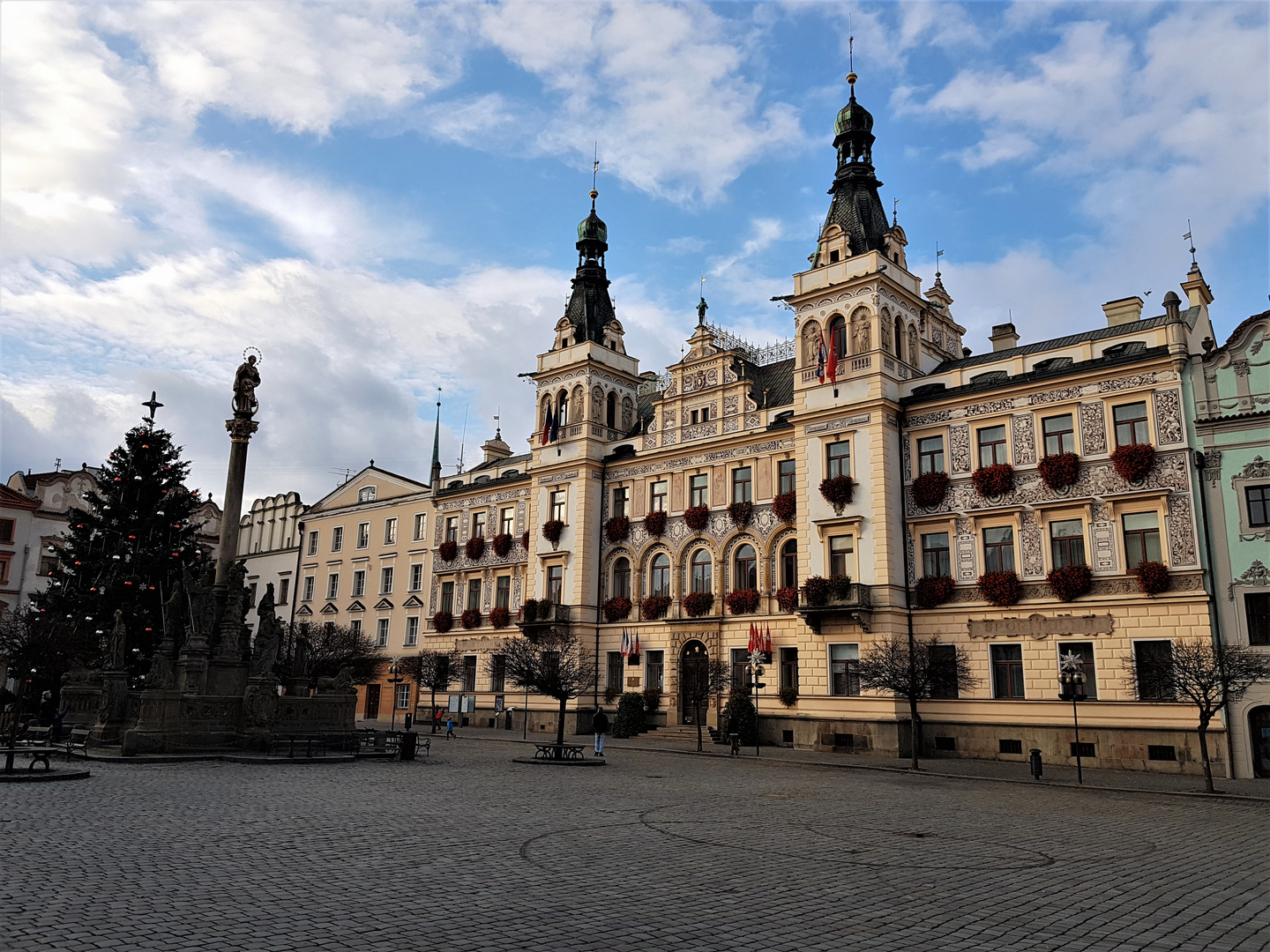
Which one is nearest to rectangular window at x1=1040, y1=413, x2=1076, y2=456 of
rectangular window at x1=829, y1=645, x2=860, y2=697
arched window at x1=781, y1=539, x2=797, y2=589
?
rectangular window at x1=829, y1=645, x2=860, y2=697

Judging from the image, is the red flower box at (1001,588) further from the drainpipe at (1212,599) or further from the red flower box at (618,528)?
the red flower box at (618,528)

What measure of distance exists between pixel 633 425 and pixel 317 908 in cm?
4607

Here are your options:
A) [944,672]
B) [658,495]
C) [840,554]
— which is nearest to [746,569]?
[840,554]

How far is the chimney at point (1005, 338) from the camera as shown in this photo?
43.3 m

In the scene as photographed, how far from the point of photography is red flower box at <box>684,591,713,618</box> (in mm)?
45094

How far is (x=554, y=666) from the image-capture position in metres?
37.1

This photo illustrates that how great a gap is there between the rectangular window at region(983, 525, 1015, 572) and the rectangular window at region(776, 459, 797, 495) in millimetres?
9523

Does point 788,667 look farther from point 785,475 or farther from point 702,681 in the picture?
point 785,475

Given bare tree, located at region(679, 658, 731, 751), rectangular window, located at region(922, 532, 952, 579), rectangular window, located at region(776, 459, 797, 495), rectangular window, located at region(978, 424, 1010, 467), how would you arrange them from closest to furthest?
rectangular window, located at region(978, 424, 1010, 467), rectangular window, located at region(922, 532, 952, 579), bare tree, located at region(679, 658, 731, 751), rectangular window, located at region(776, 459, 797, 495)

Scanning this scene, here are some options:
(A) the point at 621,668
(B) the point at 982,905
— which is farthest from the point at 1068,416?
(B) the point at 982,905

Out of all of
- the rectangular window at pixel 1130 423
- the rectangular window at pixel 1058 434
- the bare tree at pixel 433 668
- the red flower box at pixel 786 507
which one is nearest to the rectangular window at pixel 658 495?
the red flower box at pixel 786 507

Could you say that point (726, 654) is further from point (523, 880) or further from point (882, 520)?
point (523, 880)

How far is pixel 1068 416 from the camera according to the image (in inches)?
1400

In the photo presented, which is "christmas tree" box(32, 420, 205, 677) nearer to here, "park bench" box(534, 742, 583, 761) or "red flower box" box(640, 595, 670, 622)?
"park bench" box(534, 742, 583, 761)
